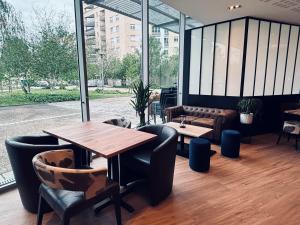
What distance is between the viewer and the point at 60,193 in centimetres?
186

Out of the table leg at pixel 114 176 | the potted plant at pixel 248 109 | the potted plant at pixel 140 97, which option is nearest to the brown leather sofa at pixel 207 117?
the potted plant at pixel 248 109

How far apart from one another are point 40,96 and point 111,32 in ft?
6.14

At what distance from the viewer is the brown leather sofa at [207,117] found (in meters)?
4.59

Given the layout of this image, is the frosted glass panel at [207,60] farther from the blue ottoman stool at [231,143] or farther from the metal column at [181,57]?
the blue ottoman stool at [231,143]

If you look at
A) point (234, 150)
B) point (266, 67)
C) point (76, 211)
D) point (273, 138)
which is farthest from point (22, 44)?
point (273, 138)

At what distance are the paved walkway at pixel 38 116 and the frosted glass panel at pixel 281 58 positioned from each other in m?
4.46

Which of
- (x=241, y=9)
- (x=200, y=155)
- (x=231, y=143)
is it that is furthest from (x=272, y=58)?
(x=200, y=155)

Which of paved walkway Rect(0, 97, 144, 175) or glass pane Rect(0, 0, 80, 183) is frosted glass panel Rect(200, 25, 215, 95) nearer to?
paved walkway Rect(0, 97, 144, 175)

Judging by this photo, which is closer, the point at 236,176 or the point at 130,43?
the point at 236,176

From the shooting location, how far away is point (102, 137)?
8.05 feet

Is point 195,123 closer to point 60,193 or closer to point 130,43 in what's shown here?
point 130,43

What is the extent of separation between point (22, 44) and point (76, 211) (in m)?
2.64

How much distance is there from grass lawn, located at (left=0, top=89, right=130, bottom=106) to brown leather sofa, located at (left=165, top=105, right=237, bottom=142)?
2.07 meters

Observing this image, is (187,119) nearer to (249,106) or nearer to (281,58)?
(249,106)
